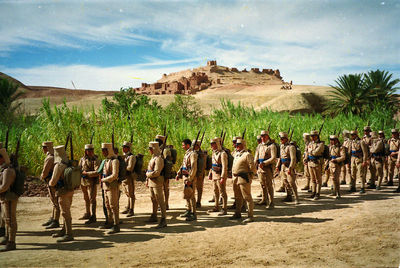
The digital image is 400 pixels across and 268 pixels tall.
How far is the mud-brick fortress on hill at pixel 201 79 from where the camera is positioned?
7026 centimetres

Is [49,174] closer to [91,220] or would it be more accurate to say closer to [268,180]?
[91,220]

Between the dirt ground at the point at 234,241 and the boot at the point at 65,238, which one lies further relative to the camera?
the boot at the point at 65,238

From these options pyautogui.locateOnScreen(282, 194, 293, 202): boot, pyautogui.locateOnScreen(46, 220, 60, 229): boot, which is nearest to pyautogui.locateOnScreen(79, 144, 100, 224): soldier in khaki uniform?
pyautogui.locateOnScreen(46, 220, 60, 229): boot

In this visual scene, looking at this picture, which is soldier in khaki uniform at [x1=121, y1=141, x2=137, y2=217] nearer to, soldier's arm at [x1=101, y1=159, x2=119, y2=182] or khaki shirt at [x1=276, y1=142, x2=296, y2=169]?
soldier's arm at [x1=101, y1=159, x2=119, y2=182]

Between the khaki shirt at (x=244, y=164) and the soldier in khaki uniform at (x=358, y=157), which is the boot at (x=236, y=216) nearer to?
the khaki shirt at (x=244, y=164)

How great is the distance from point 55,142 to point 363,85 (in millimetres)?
25019

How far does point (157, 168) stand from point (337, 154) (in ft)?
18.5

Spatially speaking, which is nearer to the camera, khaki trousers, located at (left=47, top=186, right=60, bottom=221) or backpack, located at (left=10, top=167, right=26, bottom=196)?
backpack, located at (left=10, top=167, right=26, bottom=196)

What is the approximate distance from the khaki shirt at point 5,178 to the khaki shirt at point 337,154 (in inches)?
315

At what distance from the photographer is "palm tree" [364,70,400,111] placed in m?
26.6

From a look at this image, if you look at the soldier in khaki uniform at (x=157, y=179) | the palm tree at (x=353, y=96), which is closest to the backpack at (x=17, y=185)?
the soldier in khaki uniform at (x=157, y=179)

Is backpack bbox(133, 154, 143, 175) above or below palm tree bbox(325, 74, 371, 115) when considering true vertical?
below

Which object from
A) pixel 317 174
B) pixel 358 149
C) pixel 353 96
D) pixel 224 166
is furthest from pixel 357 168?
pixel 353 96

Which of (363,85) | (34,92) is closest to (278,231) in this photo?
(363,85)
